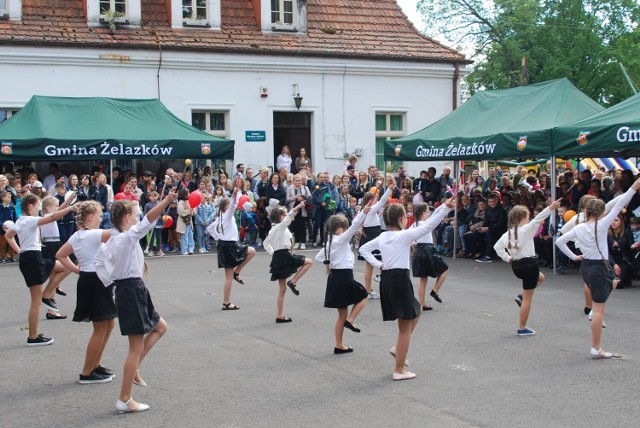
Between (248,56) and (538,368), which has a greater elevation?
(248,56)

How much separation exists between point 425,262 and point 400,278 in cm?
422

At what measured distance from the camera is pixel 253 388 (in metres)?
8.30

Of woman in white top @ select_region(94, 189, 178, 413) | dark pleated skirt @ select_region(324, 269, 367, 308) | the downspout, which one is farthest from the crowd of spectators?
woman in white top @ select_region(94, 189, 178, 413)

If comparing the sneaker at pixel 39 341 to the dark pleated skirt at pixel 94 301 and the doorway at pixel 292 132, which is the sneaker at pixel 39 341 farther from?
the doorway at pixel 292 132

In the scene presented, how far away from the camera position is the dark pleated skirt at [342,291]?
9.77 m

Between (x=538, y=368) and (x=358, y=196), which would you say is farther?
(x=358, y=196)

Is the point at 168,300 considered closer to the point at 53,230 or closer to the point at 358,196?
the point at 53,230

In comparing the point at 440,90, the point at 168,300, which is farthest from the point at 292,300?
the point at 440,90

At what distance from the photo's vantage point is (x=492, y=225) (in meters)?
19.5

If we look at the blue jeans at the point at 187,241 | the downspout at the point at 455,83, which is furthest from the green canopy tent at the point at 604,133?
the downspout at the point at 455,83

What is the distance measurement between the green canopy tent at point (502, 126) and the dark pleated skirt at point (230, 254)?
21.7ft

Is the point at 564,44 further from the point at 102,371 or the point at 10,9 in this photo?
the point at 102,371

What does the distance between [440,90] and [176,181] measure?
10797 millimetres

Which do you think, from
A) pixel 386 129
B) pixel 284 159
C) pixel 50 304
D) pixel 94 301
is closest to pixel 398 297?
pixel 94 301
